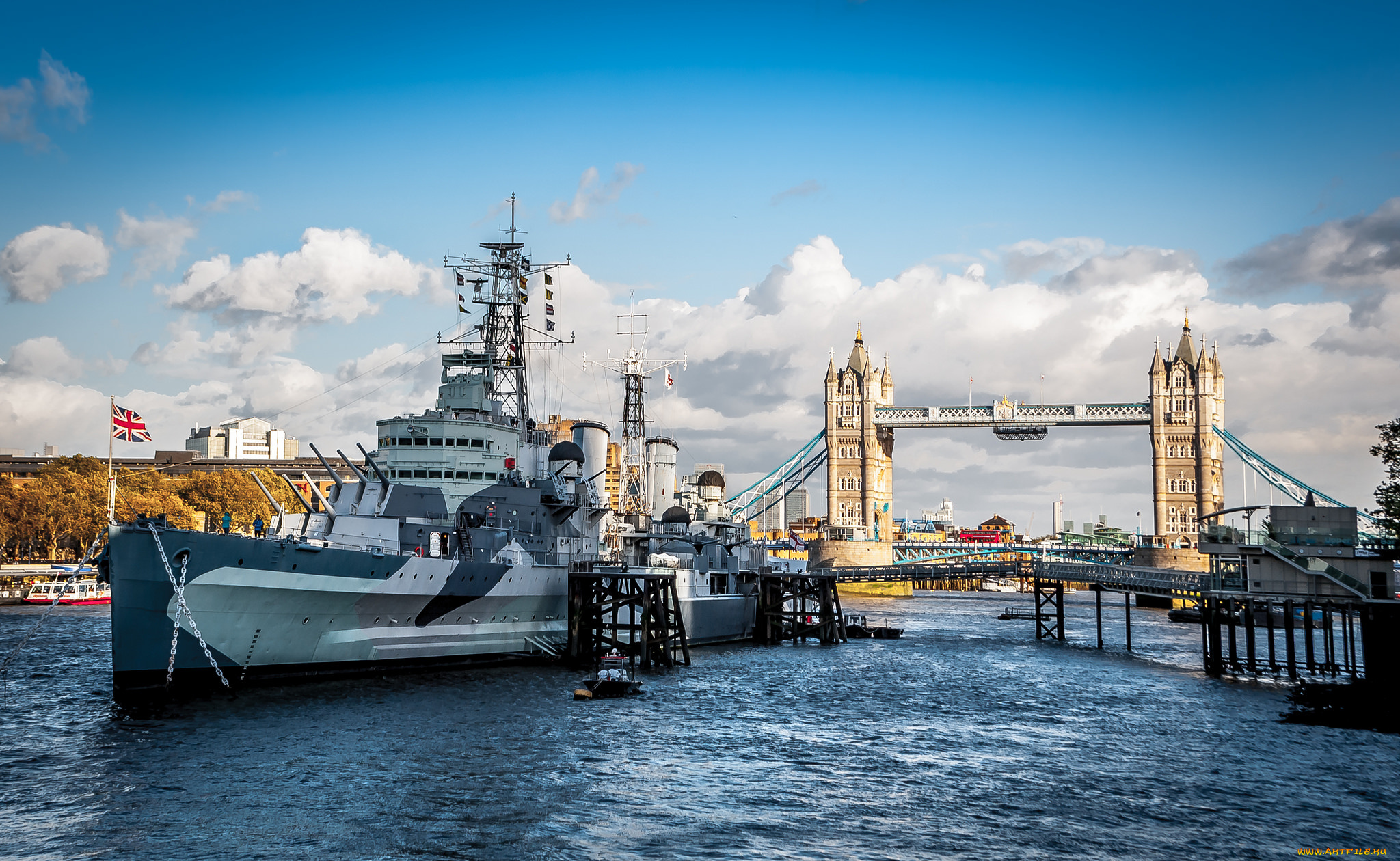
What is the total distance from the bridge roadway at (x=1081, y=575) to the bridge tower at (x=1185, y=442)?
80904mm

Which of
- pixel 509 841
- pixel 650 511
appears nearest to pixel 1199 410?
pixel 650 511

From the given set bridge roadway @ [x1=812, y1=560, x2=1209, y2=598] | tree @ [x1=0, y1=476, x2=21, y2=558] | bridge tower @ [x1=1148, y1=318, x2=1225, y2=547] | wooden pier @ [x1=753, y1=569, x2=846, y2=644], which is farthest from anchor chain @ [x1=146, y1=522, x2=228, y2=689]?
bridge tower @ [x1=1148, y1=318, x2=1225, y2=547]

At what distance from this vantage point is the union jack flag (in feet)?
108

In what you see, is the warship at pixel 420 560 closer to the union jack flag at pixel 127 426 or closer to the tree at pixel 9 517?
the union jack flag at pixel 127 426

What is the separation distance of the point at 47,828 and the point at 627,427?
4791 cm

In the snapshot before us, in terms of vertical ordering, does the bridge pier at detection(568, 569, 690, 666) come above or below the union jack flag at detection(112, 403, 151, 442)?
below

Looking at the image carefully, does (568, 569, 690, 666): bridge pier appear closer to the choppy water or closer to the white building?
the choppy water

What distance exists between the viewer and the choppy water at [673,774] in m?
18.7

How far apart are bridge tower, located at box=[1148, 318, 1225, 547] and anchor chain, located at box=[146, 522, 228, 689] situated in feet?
442

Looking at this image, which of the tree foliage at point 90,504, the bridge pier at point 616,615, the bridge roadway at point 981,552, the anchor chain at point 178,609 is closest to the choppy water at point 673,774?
the anchor chain at point 178,609

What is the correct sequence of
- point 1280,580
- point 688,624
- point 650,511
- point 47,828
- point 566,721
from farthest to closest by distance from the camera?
point 650,511
point 688,624
point 1280,580
point 566,721
point 47,828

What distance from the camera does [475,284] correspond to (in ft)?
158

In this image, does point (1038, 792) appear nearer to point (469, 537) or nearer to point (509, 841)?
point (509, 841)

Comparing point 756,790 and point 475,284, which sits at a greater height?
point 475,284
